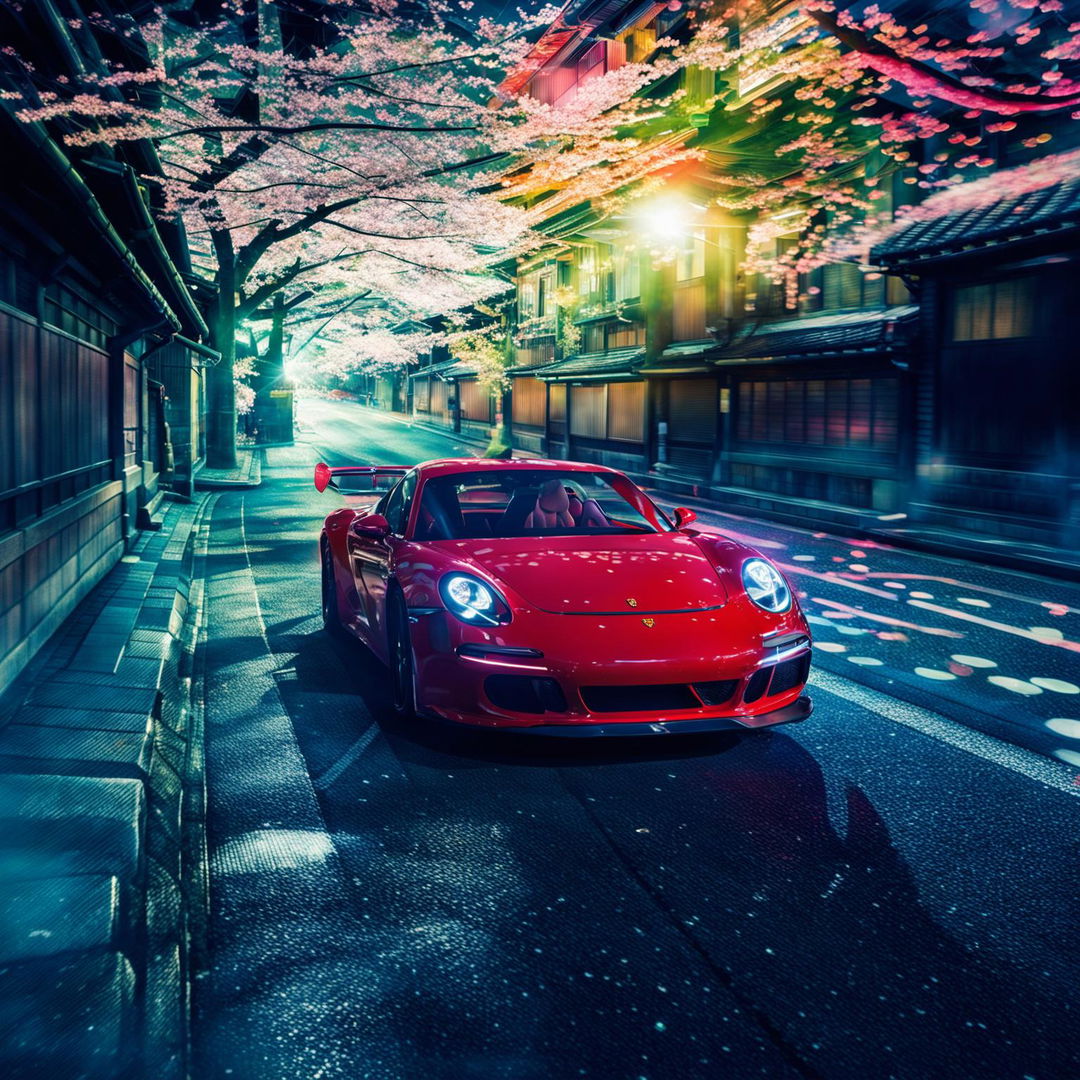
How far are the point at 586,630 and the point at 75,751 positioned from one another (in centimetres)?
266

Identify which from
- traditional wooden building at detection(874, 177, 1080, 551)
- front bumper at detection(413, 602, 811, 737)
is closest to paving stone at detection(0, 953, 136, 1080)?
front bumper at detection(413, 602, 811, 737)

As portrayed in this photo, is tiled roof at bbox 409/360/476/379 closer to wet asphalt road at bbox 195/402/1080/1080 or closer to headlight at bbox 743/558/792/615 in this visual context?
headlight at bbox 743/558/792/615

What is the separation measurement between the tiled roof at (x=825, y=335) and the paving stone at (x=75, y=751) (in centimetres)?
1617

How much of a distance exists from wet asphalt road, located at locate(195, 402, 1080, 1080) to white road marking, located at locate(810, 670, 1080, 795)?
0.08 feet

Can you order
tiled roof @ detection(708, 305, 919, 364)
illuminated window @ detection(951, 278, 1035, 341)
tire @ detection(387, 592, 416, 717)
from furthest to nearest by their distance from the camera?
tiled roof @ detection(708, 305, 919, 364) < illuminated window @ detection(951, 278, 1035, 341) < tire @ detection(387, 592, 416, 717)

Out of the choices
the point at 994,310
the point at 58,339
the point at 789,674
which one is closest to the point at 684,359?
the point at 994,310

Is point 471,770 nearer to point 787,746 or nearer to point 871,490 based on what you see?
point 787,746

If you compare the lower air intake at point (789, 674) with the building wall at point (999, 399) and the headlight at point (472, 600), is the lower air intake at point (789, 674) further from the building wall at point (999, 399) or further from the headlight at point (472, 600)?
the building wall at point (999, 399)

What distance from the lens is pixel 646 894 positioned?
3.32 meters

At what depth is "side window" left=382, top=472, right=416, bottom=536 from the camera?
19.0ft

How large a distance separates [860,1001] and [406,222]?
2617 centimetres

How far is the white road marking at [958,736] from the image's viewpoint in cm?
454

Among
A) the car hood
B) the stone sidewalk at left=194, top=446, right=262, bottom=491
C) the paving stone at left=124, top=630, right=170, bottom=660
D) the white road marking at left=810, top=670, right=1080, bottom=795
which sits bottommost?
the paving stone at left=124, top=630, right=170, bottom=660

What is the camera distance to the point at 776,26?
23172 mm
